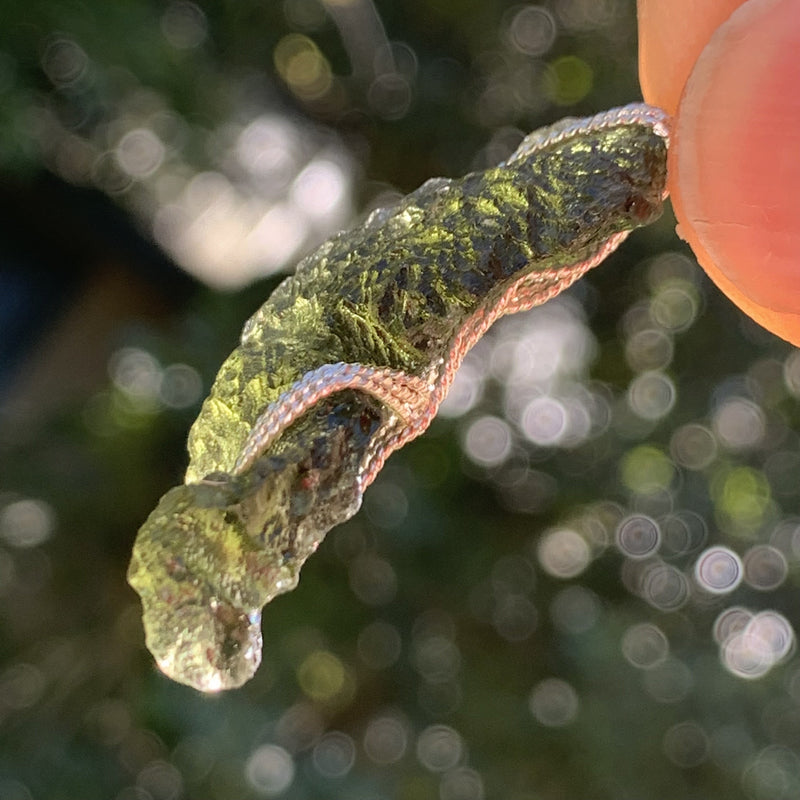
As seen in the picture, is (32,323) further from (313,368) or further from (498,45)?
(313,368)

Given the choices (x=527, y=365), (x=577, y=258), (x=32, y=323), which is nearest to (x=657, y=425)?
(x=527, y=365)

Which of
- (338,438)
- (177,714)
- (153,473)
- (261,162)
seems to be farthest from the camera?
(261,162)

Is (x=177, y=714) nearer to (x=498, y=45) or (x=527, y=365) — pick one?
(x=527, y=365)

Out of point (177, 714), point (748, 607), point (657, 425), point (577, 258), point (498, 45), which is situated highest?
point (577, 258)

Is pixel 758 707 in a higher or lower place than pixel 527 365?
lower

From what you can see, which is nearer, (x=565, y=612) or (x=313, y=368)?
(x=313, y=368)

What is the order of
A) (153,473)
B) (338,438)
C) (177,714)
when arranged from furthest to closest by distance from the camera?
(153,473)
(177,714)
(338,438)
